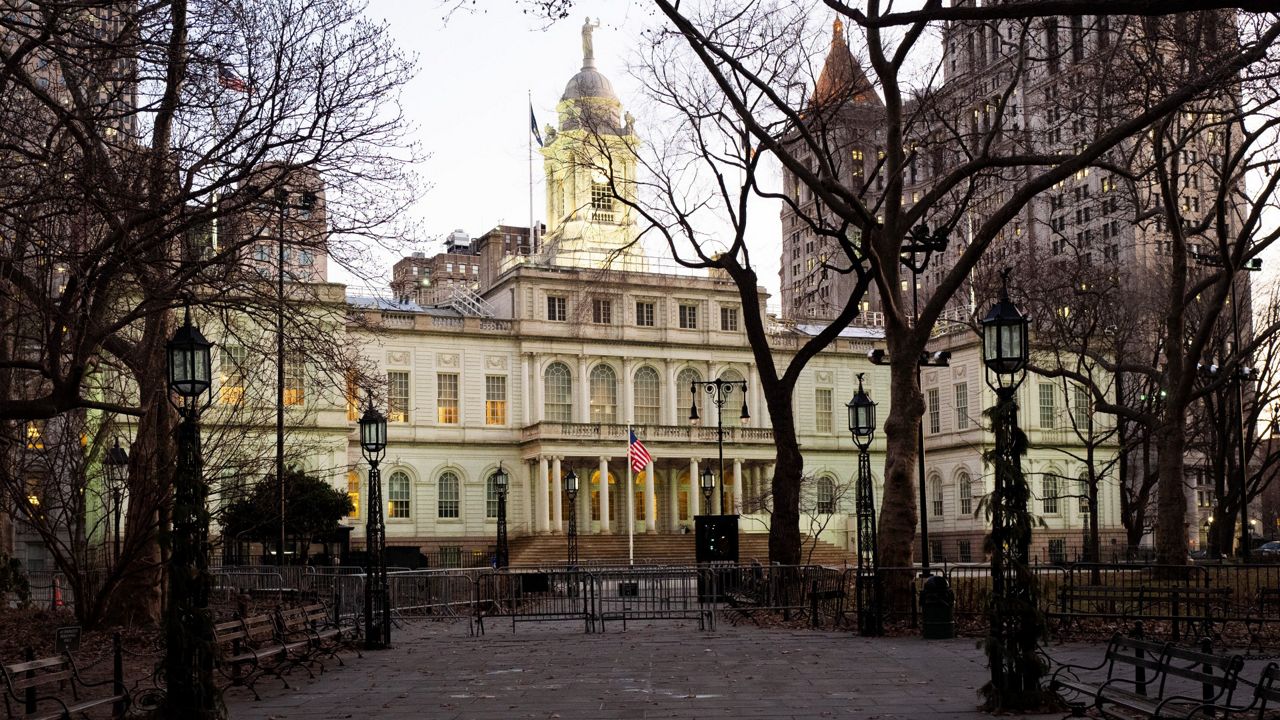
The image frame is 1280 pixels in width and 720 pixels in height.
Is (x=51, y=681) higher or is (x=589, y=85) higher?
(x=589, y=85)

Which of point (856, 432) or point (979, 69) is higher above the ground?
point (979, 69)

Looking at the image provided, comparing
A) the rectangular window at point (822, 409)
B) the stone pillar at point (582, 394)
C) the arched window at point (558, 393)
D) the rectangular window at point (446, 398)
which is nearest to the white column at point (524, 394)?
the arched window at point (558, 393)

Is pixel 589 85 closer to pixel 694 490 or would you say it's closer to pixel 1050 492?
pixel 694 490

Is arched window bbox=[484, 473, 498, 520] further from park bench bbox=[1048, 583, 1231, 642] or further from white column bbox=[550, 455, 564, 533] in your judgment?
park bench bbox=[1048, 583, 1231, 642]

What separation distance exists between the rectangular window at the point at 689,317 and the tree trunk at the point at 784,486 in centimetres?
4088

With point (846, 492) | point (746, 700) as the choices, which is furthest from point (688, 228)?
point (846, 492)

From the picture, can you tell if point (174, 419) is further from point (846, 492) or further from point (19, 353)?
point (846, 492)

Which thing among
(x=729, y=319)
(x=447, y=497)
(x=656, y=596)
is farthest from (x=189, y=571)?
(x=729, y=319)

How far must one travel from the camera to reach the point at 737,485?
65875 millimetres

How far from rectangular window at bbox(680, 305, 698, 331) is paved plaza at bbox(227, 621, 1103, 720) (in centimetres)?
4667

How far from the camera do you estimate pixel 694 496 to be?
65.1m

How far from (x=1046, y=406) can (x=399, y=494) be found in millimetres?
33763

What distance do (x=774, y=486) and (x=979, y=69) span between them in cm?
1039

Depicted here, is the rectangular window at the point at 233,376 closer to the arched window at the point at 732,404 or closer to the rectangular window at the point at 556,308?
the rectangular window at the point at 556,308
